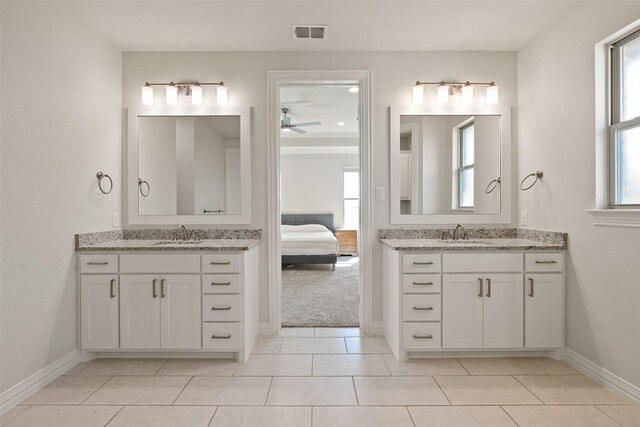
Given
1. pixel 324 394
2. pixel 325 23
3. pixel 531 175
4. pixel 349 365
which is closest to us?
pixel 324 394

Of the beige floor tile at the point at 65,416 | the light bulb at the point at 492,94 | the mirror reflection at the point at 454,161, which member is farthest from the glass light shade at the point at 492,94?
the beige floor tile at the point at 65,416

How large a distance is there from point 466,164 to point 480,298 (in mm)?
1225

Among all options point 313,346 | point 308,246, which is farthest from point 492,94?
point 308,246

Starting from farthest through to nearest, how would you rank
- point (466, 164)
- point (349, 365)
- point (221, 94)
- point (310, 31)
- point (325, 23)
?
point (466, 164) < point (221, 94) < point (310, 31) < point (325, 23) < point (349, 365)

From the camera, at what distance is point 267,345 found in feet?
9.56

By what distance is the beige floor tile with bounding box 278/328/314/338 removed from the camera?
3.12 metres

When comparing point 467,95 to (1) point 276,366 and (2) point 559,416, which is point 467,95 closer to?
(2) point 559,416

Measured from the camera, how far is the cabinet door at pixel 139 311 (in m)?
2.57

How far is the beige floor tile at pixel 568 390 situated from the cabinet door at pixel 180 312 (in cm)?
227

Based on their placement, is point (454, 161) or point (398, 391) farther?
point (454, 161)

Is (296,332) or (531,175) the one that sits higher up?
(531,175)

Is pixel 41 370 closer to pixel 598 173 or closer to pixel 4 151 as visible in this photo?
pixel 4 151

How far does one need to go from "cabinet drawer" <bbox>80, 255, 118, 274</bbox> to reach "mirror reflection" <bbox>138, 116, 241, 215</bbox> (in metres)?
0.65

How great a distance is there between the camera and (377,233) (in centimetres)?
315
